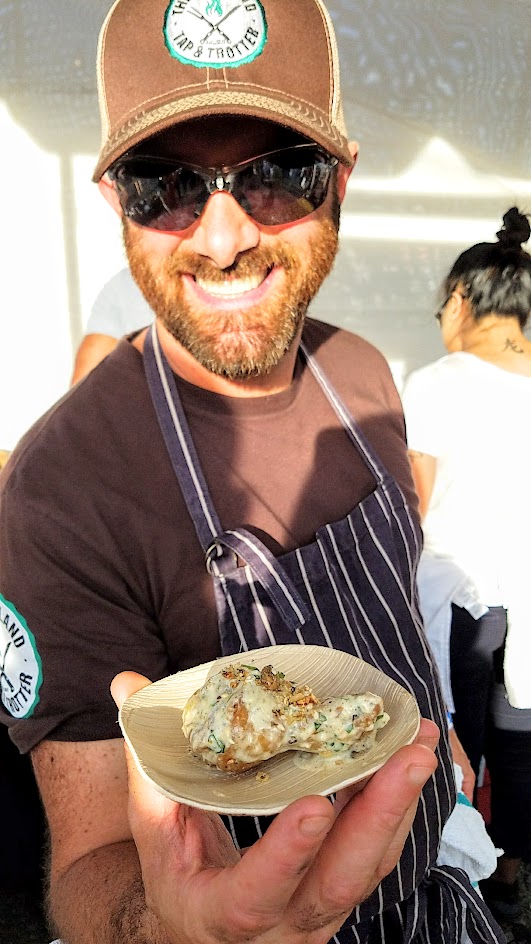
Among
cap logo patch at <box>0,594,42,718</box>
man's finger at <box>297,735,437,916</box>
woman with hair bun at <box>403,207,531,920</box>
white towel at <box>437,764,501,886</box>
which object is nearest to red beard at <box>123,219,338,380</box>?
cap logo patch at <box>0,594,42,718</box>

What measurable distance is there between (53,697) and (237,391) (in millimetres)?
662

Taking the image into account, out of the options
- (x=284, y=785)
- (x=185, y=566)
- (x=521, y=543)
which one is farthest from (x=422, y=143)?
(x=284, y=785)

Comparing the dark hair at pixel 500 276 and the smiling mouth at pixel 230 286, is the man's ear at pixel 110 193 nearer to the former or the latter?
the smiling mouth at pixel 230 286

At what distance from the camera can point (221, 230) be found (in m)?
1.30

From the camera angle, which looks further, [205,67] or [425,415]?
[425,415]

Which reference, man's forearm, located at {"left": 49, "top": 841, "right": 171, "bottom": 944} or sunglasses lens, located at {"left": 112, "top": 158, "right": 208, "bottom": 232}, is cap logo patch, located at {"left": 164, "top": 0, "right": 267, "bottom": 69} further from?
man's forearm, located at {"left": 49, "top": 841, "right": 171, "bottom": 944}

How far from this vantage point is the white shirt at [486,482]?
2.50 m

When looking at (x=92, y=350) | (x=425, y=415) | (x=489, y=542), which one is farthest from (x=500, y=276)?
(x=92, y=350)

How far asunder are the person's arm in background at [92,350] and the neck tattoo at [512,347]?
156 centimetres

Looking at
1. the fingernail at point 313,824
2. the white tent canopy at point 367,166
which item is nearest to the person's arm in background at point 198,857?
the fingernail at point 313,824

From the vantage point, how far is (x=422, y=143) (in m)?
4.16

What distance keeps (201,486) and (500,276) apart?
205 cm

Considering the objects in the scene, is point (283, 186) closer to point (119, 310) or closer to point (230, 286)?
point (230, 286)

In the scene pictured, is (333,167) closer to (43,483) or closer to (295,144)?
(295,144)
